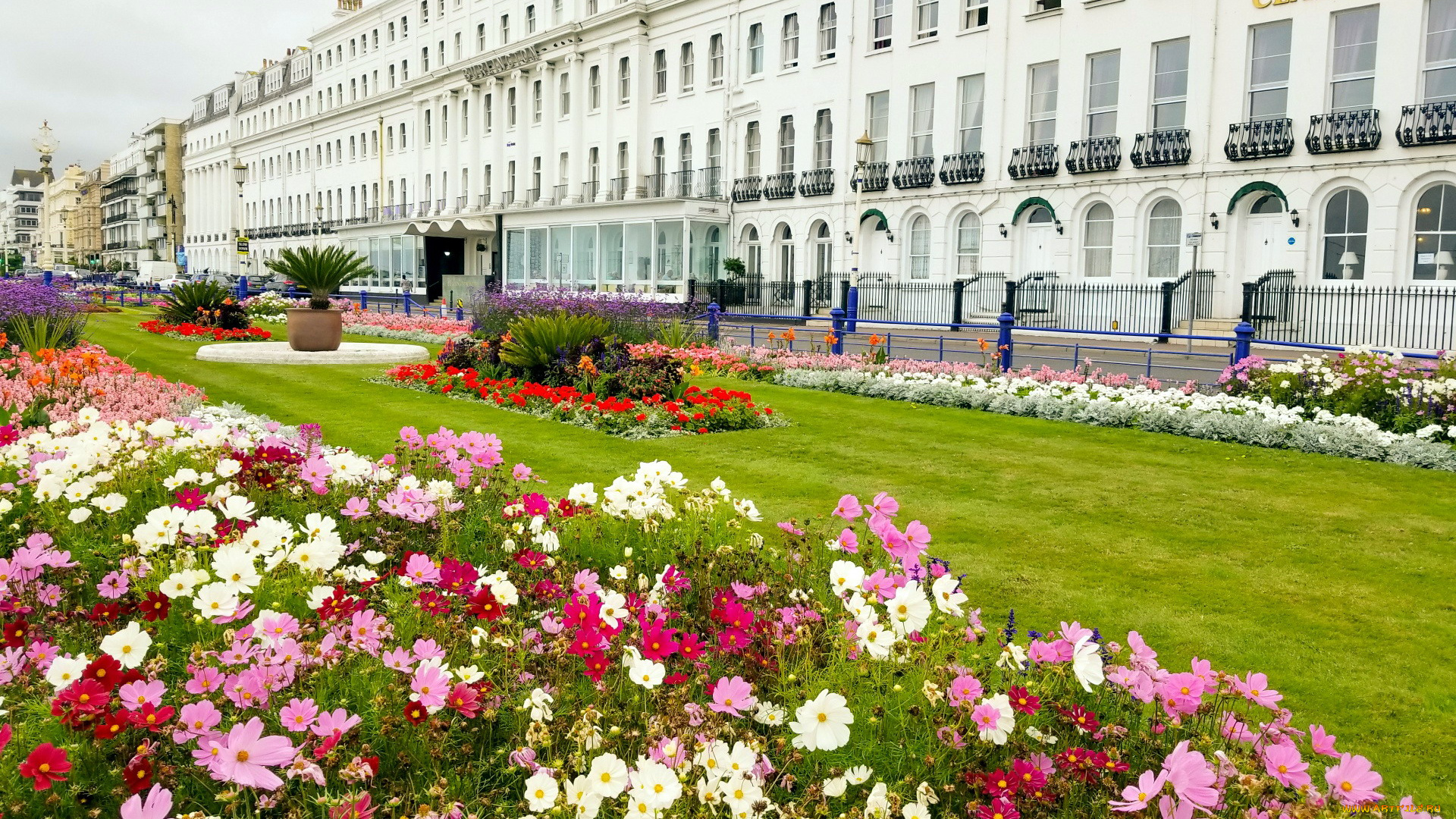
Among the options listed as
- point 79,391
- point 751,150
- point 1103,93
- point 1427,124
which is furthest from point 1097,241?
point 79,391

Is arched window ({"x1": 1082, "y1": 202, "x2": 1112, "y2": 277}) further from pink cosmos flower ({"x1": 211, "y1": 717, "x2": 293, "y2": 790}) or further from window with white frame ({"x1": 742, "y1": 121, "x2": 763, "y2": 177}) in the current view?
pink cosmos flower ({"x1": 211, "y1": 717, "x2": 293, "y2": 790})

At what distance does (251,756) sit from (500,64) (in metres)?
51.7

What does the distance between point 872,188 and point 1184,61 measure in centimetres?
1003

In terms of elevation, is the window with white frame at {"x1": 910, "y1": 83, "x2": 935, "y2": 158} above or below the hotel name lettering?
below

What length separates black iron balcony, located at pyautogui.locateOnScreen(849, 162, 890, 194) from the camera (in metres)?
33.3

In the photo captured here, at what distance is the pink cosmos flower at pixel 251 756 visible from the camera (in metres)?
2.22

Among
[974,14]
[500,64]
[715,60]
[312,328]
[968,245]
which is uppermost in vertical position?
[500,64]

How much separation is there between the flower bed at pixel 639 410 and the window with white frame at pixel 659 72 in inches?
1213

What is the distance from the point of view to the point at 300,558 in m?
3.58

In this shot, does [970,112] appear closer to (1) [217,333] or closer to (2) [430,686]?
(1) [217,333]

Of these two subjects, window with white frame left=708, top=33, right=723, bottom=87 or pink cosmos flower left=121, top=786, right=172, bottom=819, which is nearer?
pink cosmos flower left=121, top=786, right=172, bottom=819

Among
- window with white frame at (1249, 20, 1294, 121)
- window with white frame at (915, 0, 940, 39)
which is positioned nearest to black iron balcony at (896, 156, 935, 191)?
window with white frame at (915, 0, 940, 39)

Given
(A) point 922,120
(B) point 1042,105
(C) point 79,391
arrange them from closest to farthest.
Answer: (C) point 79,391, (B) point 1042,105, (A) point 922,120

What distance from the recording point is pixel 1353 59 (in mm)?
23328
